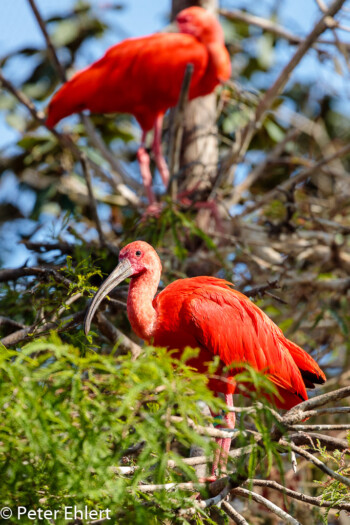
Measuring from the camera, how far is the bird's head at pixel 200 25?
6992 millimetres

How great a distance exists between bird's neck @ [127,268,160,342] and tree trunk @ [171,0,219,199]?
278 centimetres

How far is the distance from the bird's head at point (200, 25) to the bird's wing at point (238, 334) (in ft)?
12.7

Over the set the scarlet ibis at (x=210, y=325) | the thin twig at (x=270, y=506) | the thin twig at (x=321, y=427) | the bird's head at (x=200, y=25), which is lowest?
the thin twig at (x=270, y=506)

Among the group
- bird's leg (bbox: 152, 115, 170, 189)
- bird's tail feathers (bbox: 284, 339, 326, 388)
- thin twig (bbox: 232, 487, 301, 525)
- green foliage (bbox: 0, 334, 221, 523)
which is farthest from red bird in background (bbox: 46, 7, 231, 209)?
green foliage (bbox: 0, 334, 221, 523)

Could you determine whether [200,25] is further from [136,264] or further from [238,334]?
[238,334]

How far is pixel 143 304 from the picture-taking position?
12.9ft

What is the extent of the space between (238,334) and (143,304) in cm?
59

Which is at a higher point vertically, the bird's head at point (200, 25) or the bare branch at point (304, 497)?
the bird's head at point (200, 25)

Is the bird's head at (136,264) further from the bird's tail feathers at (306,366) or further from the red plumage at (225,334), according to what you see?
the bird's tail feathers at (306,366)

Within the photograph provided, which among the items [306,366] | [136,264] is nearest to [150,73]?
[136,264]

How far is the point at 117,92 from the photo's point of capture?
22.6 feet

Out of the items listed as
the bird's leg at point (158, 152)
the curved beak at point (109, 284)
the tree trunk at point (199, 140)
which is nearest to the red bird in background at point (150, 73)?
the bird's leg at point (158, 152)

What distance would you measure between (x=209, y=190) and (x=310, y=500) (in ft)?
12.0

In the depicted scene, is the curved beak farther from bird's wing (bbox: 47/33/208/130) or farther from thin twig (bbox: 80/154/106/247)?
bird's wing (bbox: 47/33/208/130)
